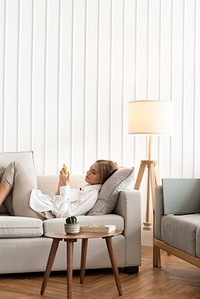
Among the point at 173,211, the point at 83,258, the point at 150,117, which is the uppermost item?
the point at 150,117

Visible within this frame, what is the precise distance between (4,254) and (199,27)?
9.52 ft

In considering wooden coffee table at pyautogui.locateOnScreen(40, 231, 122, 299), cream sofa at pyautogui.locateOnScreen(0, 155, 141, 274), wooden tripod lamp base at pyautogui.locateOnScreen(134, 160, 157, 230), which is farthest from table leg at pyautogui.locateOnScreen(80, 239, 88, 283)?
wooden tripod lamp base at pyautogui.locateOnScreen(134, 160, 157, 230)

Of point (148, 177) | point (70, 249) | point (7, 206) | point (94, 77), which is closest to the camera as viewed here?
point (70, 249)

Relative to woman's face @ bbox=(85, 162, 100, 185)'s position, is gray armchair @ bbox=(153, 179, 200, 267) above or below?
below

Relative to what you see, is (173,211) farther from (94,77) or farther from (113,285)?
(94,77)

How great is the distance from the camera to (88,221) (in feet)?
12.4

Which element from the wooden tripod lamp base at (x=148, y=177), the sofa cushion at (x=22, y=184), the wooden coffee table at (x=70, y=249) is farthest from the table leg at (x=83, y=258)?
the wooden tripod lamp base at (x=148, y=177)

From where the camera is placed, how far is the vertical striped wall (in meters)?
4.92

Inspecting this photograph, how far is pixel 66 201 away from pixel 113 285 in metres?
0.71

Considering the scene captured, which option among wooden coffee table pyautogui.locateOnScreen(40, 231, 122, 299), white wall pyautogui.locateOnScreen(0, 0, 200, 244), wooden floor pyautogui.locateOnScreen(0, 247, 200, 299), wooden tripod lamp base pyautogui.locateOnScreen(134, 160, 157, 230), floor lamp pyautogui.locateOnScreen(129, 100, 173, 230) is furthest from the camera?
white wall pyautogui.locateOnScreen(0, 0, 200, 244)

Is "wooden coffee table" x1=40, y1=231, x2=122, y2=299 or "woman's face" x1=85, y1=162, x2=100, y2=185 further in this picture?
"woman's face" x1=85, y1=162, x2=100, y2=185

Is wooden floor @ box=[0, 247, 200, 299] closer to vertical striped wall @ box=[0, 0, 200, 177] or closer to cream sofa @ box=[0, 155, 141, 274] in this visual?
cream sofa @ box=[0, 155, 141, 274]

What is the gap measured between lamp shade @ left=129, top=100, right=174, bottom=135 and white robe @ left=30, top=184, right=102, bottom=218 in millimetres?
704

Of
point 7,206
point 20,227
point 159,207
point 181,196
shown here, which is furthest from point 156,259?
point 7,206
